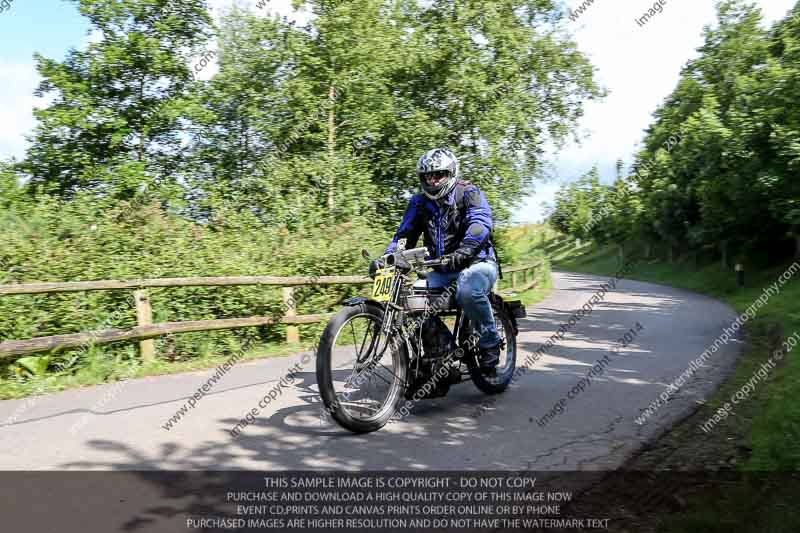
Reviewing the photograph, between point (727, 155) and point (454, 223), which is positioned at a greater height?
point (727, 155)

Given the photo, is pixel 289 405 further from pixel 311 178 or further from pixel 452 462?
pixel 311 178

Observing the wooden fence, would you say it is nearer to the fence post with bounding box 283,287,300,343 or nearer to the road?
the fence post with bounding box 283,287,300,343

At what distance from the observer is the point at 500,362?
7230 mm

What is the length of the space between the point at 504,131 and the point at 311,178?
28.1ft

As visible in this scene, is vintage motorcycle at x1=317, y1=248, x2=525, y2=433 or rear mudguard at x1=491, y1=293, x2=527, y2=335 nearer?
vintage motorcycle at x1=317, y1=248, x2=525, y2=433

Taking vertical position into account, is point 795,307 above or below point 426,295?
below

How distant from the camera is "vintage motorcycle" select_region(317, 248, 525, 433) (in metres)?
5.14

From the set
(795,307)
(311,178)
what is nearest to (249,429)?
(795,307)

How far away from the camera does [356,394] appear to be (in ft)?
18.3

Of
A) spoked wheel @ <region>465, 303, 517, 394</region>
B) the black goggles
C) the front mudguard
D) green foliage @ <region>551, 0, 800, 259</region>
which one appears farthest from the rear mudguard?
green foliage @ <region>551, 0, 800, 259</region>

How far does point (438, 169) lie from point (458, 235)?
2.42ft

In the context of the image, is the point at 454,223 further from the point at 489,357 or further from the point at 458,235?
the point at 489,357

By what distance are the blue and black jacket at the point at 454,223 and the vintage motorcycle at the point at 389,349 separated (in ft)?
1.09

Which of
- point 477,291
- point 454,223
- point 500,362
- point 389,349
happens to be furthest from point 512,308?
point 389,349
